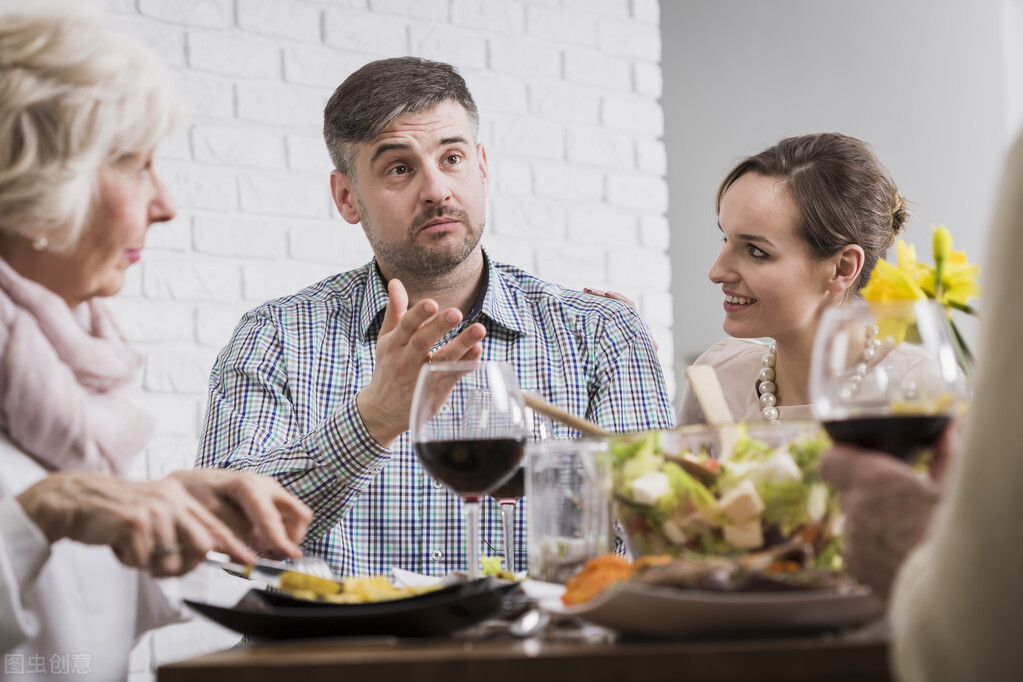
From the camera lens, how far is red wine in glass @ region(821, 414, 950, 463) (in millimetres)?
724

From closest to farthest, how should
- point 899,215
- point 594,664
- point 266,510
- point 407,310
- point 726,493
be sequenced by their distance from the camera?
1. point 594,664
2. point 726,493
3. point 266,510
4. point 407,310
5. point 899,215

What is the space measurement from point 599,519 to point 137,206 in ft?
2.28

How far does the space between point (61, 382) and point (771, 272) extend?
5.24 feet

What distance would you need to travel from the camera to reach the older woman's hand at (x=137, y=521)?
96cm

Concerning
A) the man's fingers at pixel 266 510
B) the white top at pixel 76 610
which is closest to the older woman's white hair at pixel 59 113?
the white top at pixel 76 610

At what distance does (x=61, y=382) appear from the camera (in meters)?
1.23

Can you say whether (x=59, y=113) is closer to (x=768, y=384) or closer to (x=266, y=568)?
(x=266, y=568)

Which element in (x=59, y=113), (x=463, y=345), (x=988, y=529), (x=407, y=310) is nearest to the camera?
(x=988, y=529)

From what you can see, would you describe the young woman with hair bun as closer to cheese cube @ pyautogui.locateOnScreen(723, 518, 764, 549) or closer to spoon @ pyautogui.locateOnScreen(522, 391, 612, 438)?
spoon @ pyautogui.locateOnScreen(522, 391, 612, 438)

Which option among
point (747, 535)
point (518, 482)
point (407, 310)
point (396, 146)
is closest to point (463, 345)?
point (518, 482)

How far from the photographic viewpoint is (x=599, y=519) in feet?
3.37

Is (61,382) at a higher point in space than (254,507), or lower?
higher

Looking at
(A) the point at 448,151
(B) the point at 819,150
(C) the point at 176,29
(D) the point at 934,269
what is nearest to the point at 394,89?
(A) the point at 448,151

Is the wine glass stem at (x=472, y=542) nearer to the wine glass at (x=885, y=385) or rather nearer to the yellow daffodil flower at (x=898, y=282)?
the wine glass at (x=885, y=385)
